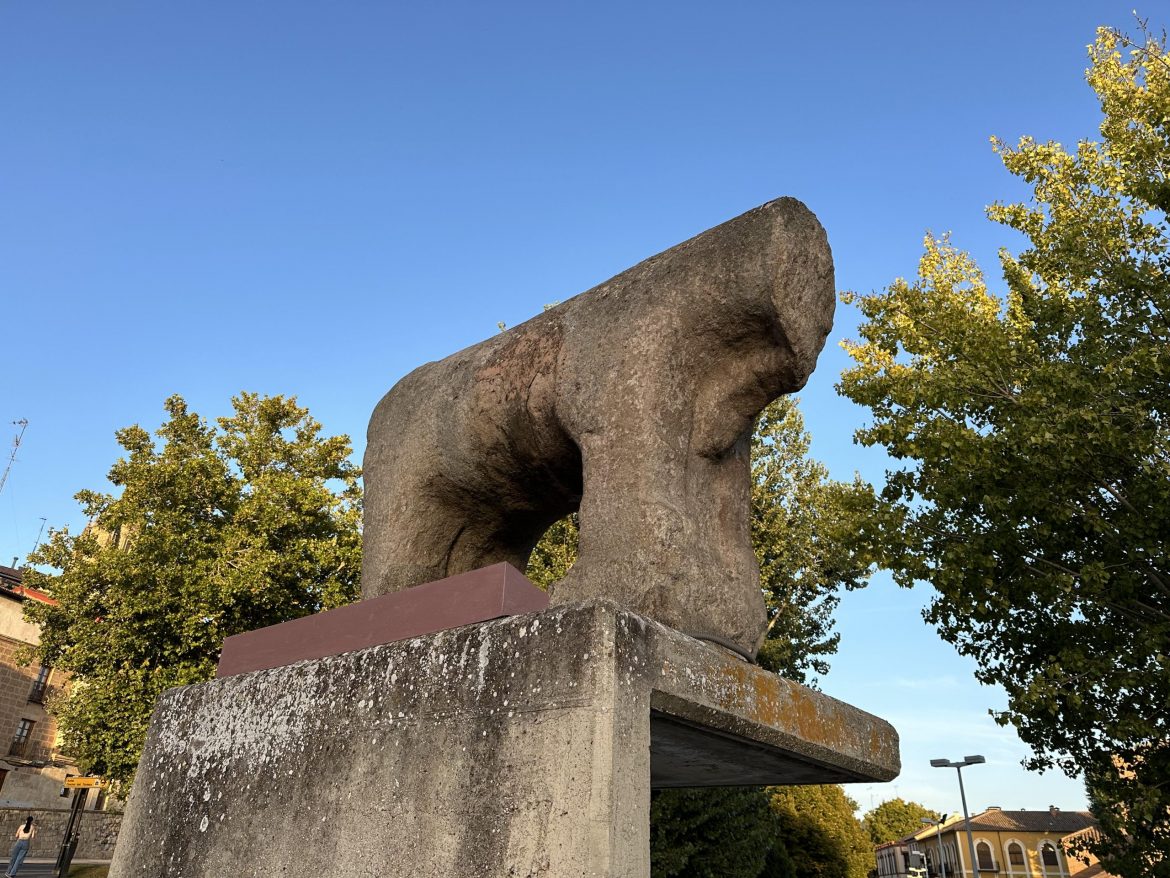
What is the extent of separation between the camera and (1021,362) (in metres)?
11.5

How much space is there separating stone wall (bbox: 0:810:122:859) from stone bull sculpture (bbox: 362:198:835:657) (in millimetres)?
25475

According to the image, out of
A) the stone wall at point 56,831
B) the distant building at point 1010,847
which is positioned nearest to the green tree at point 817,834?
the stone wall at point 56,831

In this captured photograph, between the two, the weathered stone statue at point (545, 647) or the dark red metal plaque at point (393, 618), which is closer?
the weathered stone statue at point (545, 647)

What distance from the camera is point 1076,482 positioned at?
10320mm

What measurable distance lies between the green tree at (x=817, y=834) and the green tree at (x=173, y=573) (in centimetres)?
1872

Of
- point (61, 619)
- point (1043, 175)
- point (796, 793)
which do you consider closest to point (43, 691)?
point (61, 619)

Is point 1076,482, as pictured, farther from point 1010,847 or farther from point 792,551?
point 1010,847

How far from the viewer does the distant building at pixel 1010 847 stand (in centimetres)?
6344

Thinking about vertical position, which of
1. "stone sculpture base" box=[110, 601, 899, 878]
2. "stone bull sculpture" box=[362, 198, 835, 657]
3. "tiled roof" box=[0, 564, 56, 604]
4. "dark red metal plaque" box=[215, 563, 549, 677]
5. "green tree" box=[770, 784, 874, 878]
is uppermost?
"tiled roof" box=[0, 564, 56, 604]

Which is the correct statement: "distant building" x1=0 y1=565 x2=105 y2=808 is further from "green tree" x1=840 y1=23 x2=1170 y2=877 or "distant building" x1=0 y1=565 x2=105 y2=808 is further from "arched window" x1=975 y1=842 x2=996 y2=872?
"arched window" x1=975 y1=842 x2=996 y2=872

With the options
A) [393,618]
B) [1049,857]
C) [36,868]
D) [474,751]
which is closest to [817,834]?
[36,868]

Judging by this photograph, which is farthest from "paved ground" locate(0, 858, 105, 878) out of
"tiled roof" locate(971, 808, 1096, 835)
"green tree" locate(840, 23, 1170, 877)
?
"tiled roof" locate(971, 808, 1096, 835)

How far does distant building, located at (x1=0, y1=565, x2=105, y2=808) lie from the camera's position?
94.4ft

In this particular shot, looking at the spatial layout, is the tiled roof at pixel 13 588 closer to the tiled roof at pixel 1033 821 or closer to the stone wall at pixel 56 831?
the stone wall at pixel 56 831
